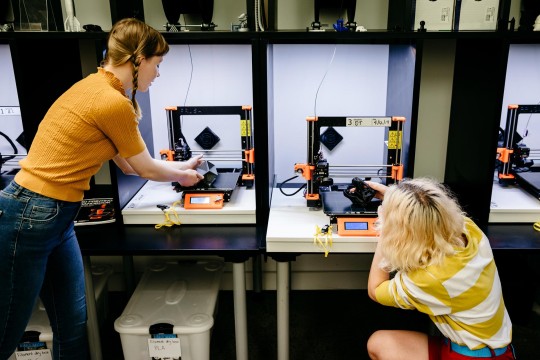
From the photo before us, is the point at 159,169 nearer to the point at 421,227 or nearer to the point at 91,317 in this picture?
the point at 91,317

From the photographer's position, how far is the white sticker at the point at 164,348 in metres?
1.97

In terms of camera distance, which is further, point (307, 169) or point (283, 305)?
point (307, 169)

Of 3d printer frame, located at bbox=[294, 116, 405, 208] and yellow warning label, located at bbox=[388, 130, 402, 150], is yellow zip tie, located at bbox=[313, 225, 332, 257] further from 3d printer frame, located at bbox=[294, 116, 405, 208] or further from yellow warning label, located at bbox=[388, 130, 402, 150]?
yellow warning label, located at bbox=[388, 130, 402, 150]

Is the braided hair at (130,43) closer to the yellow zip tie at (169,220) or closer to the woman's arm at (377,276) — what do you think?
the yellow zip tie at (169,220)

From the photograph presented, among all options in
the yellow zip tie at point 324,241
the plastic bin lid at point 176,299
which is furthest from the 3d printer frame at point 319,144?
the plastic bin lid at point 176,299

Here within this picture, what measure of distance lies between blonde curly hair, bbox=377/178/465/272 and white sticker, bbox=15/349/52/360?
1555 millimetres

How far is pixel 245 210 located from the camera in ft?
6.76

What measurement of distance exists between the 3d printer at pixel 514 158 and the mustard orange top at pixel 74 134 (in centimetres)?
173

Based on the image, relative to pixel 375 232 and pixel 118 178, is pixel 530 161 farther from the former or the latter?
pixel 118 178

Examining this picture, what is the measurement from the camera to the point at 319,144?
2072 mm

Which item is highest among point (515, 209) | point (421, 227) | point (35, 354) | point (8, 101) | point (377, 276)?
point (8, 101)

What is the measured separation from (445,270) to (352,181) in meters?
0.69

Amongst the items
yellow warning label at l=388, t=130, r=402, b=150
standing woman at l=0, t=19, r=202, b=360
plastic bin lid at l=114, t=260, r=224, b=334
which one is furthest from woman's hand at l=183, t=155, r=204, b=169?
yellow warning label at l=388, t=130, r=402, b=150

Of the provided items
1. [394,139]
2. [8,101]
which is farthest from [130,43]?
[8,101]
